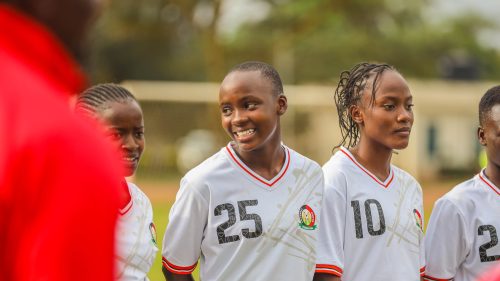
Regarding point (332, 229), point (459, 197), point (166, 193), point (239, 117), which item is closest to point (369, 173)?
point (332, 229)

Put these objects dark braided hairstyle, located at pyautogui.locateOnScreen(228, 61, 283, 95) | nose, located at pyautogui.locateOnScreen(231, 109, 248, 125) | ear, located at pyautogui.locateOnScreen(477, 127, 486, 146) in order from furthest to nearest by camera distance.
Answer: ear, located at pyautogui.locateOnScreen(477, 127, 486, 146) < dark braided hairstyle, located at pyautogui.locateOnScreen(228, 61, 283, 95) < nose, located at pyautogui.locateOnScreen(231, 109, 248, 125)

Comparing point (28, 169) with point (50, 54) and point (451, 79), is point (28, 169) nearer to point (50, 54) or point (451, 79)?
point (50, 54)

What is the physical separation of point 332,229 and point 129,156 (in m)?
0.91

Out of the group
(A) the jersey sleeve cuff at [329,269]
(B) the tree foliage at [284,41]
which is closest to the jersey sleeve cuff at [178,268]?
(A) the jersey sleeve cuff at [329,269]

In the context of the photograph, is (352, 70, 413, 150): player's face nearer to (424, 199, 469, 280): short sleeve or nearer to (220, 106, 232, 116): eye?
(424, 199, 469, 280): short sleeve

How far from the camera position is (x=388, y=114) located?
3.67m

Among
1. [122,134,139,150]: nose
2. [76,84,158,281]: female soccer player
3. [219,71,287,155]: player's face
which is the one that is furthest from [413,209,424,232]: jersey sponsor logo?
[122,134,139,150]: nose

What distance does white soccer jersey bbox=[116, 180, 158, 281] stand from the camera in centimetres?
319

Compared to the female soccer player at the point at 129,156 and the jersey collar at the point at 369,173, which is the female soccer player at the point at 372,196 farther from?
the female soccer player at the point at 129,156

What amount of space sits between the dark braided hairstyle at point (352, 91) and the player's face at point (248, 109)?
1.63ft

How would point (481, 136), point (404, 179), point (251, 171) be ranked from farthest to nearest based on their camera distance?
point (481, 136)
point (404, 179)
point (251, 171)

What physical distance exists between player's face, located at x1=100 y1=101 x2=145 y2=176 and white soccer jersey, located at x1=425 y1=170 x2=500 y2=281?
1389 mm

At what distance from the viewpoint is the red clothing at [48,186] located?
3.59 feet

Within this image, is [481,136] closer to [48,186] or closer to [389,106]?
[389,106]
